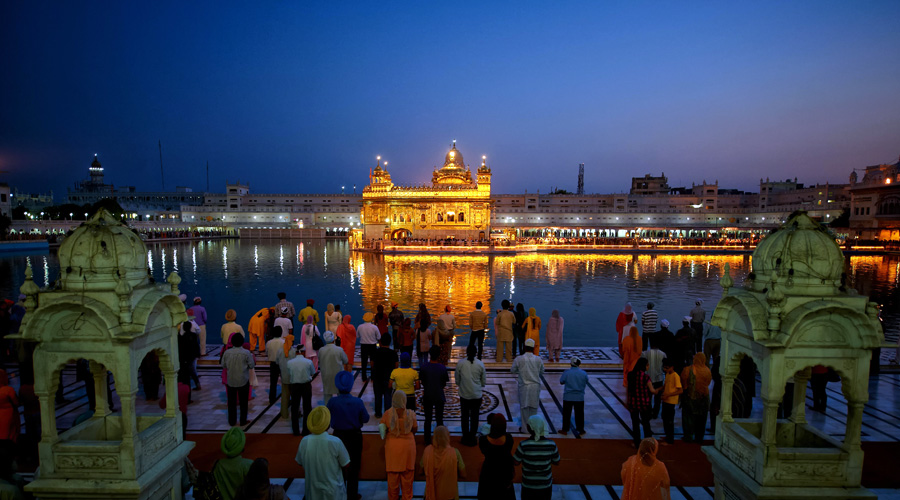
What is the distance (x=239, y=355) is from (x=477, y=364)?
119 inches

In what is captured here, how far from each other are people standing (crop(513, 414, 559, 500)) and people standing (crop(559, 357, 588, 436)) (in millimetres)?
2223

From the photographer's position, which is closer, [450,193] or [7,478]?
[7,478]

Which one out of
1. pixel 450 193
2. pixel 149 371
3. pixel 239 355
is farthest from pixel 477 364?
pixel 450 193

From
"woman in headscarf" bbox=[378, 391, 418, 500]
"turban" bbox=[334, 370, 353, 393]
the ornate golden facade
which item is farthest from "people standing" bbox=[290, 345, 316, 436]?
the ornate golden facade

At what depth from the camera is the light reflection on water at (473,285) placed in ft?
50.4

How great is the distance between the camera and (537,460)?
353cm

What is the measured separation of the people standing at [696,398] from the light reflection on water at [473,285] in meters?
5.32

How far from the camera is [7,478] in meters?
3.51

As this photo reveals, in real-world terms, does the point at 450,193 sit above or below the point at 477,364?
above

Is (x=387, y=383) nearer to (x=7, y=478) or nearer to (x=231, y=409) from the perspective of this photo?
(x=231, y=409)

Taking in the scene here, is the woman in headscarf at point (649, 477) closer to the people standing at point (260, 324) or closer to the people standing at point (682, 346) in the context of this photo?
the people standing at point (682, 346)

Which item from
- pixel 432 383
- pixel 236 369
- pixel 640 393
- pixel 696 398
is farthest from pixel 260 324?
pixel 696 398

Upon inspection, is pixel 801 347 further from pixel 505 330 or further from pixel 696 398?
pixel 505 330

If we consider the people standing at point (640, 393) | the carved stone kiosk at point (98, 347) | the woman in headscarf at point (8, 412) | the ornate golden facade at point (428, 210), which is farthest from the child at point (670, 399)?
the ornate golden facade at point (428, 210)
